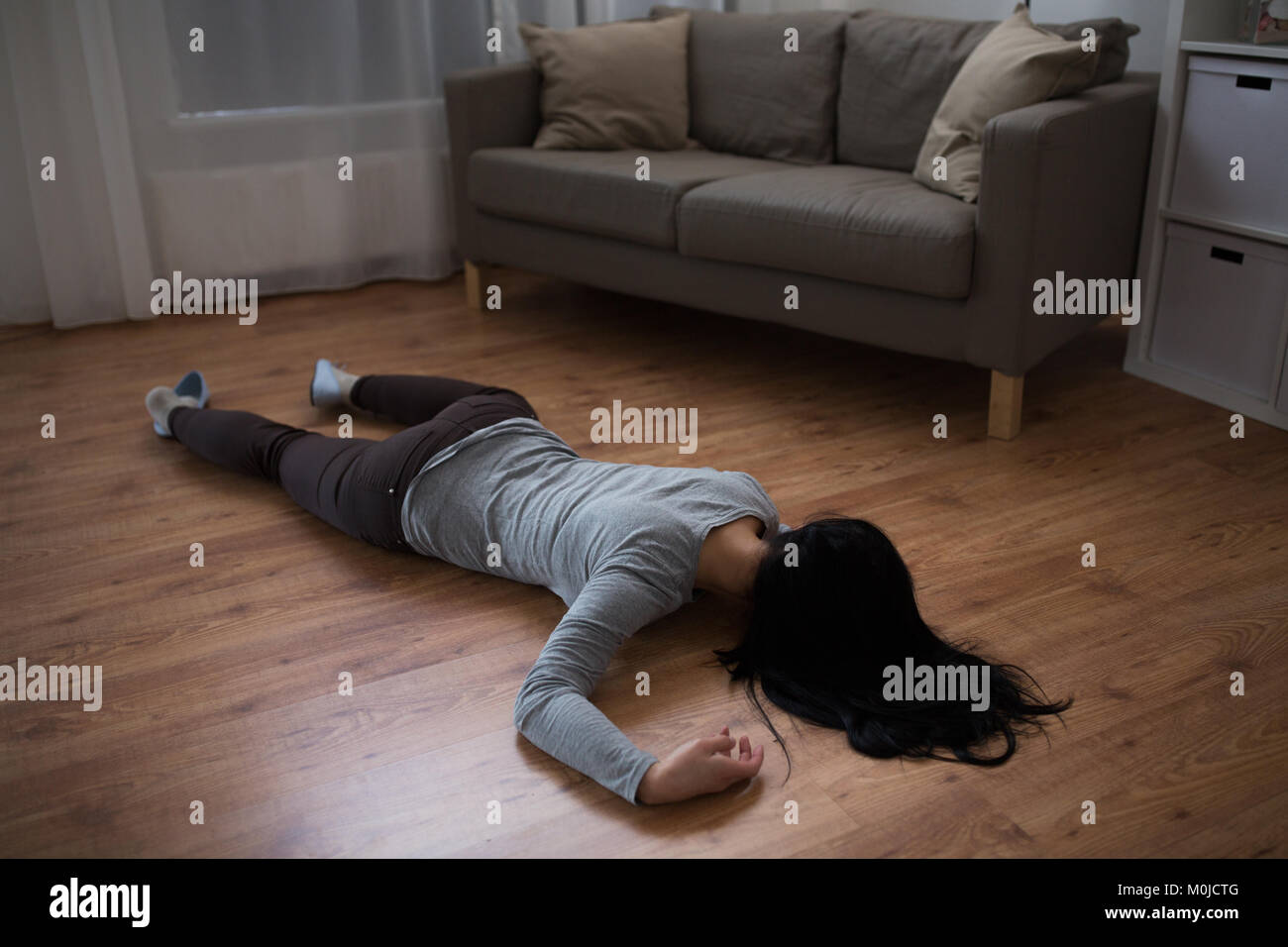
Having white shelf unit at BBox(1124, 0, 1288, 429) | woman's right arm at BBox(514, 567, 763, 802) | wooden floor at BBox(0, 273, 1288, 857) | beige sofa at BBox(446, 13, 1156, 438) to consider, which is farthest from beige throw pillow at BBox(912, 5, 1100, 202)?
woman's right arm at BBox(514, 567, 763, 802)

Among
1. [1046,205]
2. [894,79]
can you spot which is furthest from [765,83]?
[1046,205]

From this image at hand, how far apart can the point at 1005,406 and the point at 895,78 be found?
3.35ft

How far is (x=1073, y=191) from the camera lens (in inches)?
95.6

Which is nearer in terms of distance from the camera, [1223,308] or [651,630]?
[651,630]

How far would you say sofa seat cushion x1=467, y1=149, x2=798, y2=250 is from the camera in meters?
2.88

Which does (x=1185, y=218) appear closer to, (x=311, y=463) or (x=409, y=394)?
(x=409, y=394)

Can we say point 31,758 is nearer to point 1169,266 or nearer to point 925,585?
point 925,585

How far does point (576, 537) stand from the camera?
5.66 ft

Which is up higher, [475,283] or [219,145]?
[219,145]

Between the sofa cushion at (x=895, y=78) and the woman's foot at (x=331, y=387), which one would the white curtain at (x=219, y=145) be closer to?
the woman's foot at (x=331, y=387)

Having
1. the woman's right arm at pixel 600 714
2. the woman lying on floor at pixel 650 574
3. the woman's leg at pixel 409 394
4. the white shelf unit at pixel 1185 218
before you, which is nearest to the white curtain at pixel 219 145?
the woman's leg at pixel 409 394

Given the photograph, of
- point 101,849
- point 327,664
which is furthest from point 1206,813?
point 101,849

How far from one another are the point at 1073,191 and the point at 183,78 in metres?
2.47

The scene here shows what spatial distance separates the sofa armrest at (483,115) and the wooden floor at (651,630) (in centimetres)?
63
